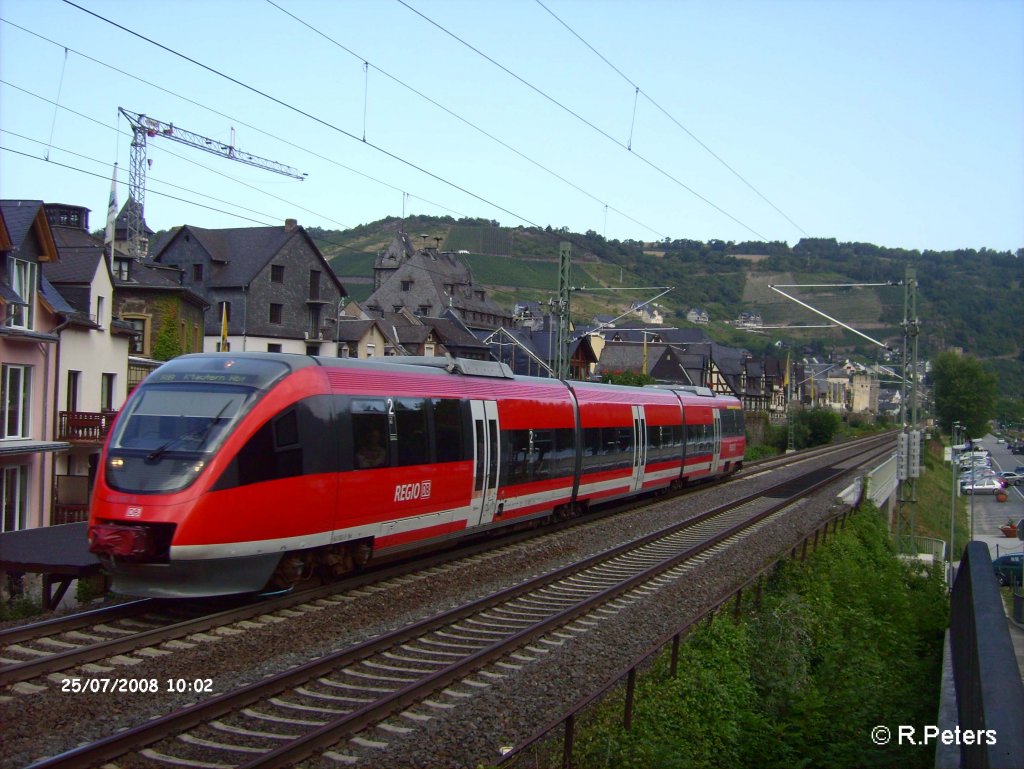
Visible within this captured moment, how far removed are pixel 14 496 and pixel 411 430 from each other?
14674 millimetres

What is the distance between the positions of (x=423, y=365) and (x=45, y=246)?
14.1 m

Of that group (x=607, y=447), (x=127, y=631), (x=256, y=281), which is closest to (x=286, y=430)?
(x=127, y=631)

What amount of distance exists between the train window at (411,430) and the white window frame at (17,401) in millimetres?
14021

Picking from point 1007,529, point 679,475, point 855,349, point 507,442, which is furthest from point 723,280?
point 507,442

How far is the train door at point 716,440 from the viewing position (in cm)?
3462

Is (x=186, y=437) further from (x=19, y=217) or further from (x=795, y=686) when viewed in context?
(x=19, y=217)

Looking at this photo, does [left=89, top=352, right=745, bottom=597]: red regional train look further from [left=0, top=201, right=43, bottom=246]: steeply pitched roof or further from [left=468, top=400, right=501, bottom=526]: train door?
[left=0, top=201, right=43, bottom=246]: steeply pitched roof

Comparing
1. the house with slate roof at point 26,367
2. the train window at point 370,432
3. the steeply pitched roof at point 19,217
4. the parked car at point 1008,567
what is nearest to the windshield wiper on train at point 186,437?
the train window at point 370,432

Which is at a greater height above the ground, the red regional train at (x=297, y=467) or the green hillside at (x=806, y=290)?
the green hillside at (x=806, y=290)

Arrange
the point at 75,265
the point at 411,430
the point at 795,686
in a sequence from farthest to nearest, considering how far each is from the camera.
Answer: the point at 75,265 → the point at 411,430 → the point at 795,686

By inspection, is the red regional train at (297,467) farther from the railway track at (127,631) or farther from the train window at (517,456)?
the railway track at (127,631)

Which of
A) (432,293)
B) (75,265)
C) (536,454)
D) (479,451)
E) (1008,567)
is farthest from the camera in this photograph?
(432,293)

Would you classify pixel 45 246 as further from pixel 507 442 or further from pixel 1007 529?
pixel 1007 529

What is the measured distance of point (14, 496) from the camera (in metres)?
25.0
